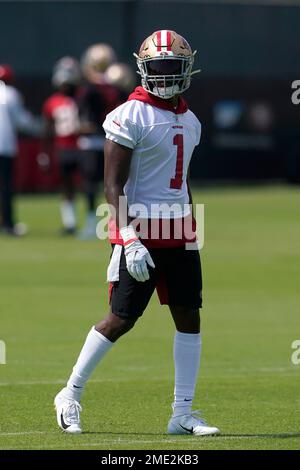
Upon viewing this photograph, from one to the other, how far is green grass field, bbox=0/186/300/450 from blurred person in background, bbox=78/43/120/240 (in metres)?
0.77

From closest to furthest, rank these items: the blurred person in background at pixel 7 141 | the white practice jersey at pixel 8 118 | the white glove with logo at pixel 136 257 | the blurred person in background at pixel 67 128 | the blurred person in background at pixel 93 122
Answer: the white glove with logo at pixel 136 257 < the blurred person in background at pixel 93 122 < the blurred person in background at pixel 7 141 < the white practice jersey at pixel 8 118 < the blurred person in background at pixel 67 128

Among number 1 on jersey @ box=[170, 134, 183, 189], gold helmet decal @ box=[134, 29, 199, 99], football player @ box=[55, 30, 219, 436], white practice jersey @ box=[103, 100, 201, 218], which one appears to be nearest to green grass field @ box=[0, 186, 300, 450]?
football player @ box=[55, 30, 219, 436]

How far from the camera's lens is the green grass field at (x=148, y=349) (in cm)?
Result: 786

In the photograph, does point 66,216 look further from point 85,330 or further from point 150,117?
point 150,117

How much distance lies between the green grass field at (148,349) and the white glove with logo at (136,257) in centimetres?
93

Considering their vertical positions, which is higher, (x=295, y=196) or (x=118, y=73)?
(x=118, y=73)

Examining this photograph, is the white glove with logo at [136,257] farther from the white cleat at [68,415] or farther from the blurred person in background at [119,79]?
the blurred person in background at [119,79]

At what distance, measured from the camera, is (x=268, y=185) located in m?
30.6

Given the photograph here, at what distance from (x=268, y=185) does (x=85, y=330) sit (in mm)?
19019

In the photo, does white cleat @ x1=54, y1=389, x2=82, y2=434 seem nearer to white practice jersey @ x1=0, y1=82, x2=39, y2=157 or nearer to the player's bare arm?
the player's bare arm

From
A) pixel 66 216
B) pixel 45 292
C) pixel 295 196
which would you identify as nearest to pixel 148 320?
pixel 45 292

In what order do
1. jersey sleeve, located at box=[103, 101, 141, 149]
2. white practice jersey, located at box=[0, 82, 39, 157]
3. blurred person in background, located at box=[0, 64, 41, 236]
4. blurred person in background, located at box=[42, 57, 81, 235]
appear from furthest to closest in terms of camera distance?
blurred person in background, located at box=[42, 57, 81, 235]
white practice jersey, located at box=[0, 82, 39, 157]
blurred person in background, located at box=[0, 64, 41, 236]
jersey sleeve, located at box=[103, 101, 141, 149]

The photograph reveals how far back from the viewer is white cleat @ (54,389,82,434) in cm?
770

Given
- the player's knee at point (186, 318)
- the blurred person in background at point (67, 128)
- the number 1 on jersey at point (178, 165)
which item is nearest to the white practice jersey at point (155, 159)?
the number 1 on jersey at point (178, 165)
